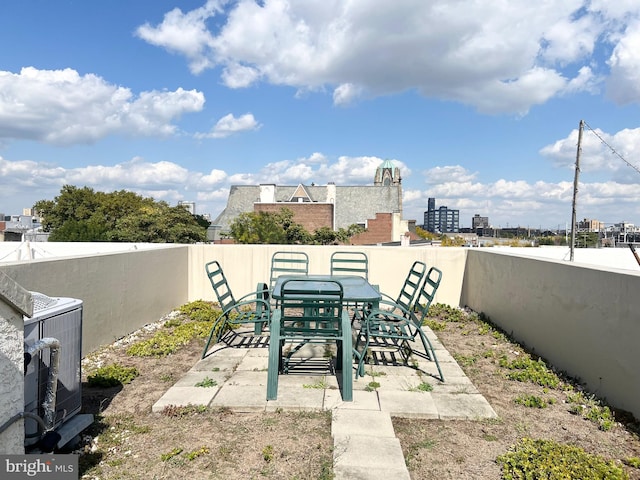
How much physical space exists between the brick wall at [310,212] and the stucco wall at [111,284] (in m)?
44.4

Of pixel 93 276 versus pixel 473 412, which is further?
pixel 93 276

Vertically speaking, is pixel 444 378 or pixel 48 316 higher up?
pixel 48 316

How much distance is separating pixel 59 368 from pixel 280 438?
1.47 metres

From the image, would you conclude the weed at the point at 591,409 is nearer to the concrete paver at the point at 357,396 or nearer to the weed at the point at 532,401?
the weed at the point at 532,401

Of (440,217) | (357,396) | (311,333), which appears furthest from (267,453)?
(440,217)

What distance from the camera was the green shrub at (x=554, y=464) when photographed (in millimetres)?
2400

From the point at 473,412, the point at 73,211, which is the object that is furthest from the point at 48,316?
the point at 73,211

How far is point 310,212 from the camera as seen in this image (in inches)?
2058

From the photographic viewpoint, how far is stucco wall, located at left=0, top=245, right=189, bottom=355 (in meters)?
4.23

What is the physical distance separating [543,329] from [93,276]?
5.35 meters

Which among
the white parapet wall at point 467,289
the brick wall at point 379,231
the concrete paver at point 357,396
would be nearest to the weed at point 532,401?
the concrete paver at point 357,396

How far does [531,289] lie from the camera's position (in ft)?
17.5

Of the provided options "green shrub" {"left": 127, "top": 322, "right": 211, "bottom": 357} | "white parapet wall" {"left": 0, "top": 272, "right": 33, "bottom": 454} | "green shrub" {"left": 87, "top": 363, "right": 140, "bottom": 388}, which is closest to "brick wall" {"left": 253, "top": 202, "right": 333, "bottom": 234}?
"green shrub" {"left": 127, "top": 322, "right": 211, "bottom": 357}

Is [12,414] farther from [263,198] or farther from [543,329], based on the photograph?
[263,198]
